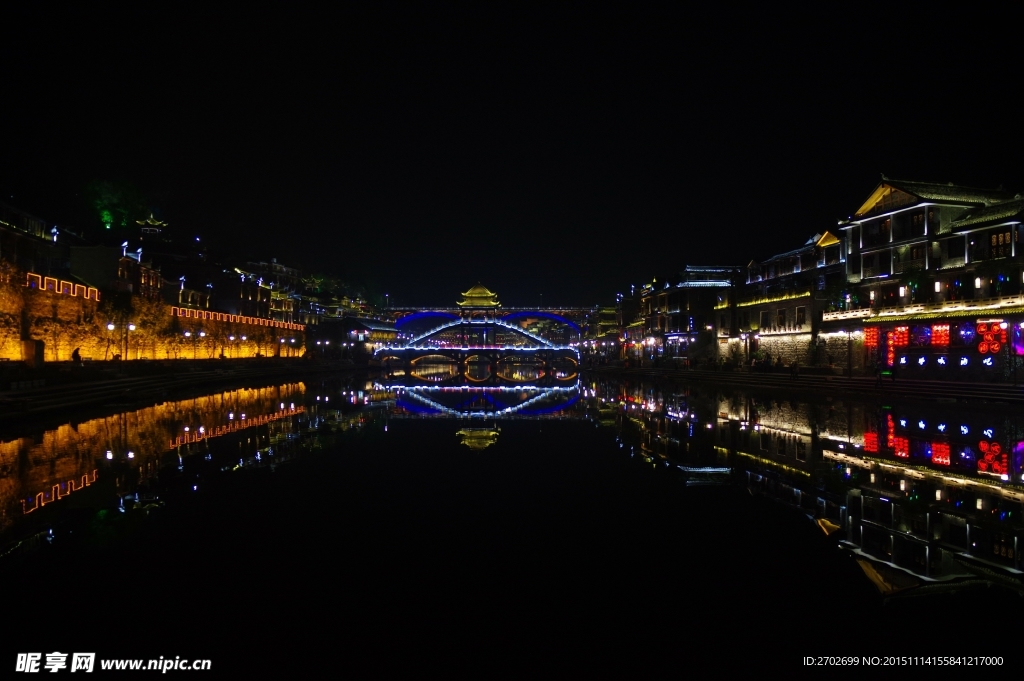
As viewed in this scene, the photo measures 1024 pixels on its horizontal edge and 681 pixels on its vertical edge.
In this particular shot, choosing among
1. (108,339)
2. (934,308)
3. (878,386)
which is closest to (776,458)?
(878,386)

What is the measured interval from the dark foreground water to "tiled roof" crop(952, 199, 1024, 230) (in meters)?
23.7

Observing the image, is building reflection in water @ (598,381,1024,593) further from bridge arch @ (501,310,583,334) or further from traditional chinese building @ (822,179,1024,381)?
bridge arch @ (501,310,583,334)

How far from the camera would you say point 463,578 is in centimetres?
599

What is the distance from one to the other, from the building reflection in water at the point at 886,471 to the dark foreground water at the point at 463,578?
26 cm

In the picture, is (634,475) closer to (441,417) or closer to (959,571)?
(959,571)

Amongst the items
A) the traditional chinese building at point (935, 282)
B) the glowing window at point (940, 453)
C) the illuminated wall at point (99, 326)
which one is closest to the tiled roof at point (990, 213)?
the traditional chinese building at point (935, 282)

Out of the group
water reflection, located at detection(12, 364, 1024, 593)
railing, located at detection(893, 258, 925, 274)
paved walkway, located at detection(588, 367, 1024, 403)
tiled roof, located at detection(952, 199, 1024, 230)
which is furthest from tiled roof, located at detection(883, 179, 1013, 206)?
water reflection, located at detection(12, 364, 1024, 593)

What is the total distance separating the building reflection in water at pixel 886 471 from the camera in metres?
6.64

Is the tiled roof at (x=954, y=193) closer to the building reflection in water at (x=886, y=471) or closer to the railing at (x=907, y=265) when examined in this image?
the railing at (x=907, y=265)

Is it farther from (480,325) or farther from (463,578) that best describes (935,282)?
(480,325)

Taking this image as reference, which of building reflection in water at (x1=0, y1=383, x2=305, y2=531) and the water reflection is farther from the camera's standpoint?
building reflection in water at (x1=0, y1=383, x2=305, y2=531)

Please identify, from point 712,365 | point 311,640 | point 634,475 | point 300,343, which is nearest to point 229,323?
point 300,343

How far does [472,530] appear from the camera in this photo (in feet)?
25.3

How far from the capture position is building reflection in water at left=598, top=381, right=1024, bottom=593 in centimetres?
664
